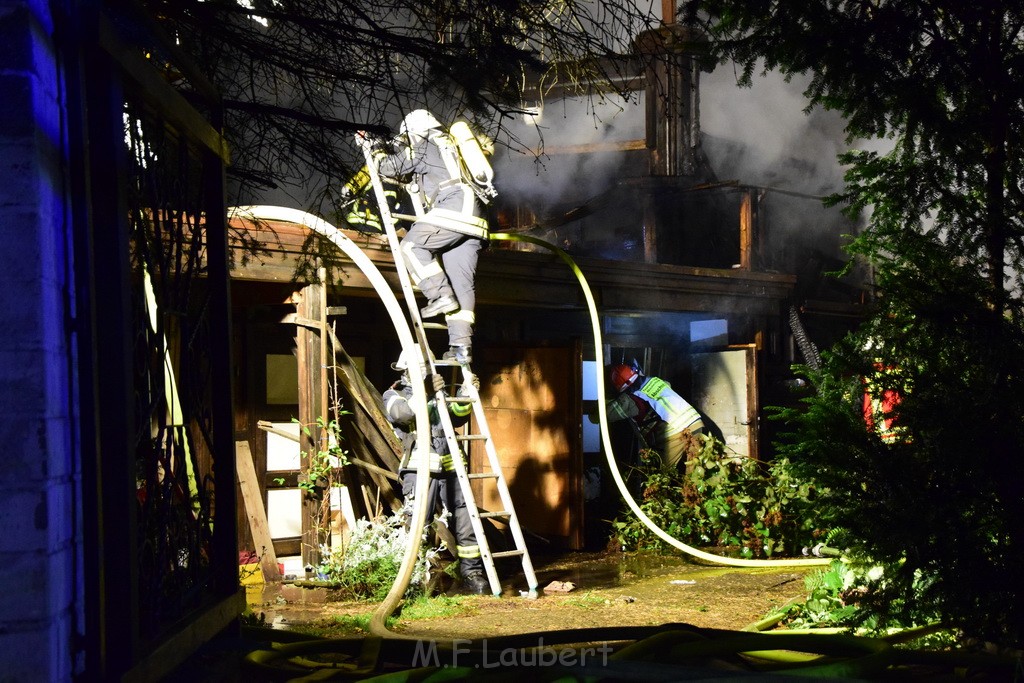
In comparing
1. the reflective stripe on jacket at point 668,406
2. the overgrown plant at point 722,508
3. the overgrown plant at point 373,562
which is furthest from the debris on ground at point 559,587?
the reflective stripe on jacket at point 668,406

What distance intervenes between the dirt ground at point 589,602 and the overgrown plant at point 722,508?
20.9 inches

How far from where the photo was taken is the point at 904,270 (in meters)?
3.86

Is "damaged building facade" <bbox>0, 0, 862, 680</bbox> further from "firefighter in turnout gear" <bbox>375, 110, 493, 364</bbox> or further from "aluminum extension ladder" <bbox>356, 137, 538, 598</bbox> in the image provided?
"firefighter in turnout gear" <bbox>375, 110, 493, 364</bbox>

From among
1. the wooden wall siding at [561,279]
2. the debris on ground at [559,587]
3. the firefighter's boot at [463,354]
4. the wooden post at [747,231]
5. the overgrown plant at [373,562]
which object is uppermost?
the wooden post at [747,231]

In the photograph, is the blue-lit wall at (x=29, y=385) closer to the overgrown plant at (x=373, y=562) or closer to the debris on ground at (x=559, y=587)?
the overgrown plant at (x=373, y=562)

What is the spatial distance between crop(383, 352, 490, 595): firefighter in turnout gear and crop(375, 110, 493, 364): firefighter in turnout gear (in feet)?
1.52

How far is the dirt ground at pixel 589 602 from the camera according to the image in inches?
257

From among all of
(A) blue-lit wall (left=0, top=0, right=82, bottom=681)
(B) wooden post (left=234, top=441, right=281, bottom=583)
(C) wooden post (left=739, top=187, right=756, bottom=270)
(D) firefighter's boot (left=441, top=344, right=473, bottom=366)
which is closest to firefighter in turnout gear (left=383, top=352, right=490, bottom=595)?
(D) firefighter's boot (left=441, top=344, right=473, bottom=366)

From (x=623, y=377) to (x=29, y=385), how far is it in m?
9.55

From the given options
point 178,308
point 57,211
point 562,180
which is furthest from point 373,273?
point 562,180

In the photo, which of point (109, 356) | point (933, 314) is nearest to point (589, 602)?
point (933, 314)

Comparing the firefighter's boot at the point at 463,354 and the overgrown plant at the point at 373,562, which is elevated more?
the firefighter's boot at the point at 463,354

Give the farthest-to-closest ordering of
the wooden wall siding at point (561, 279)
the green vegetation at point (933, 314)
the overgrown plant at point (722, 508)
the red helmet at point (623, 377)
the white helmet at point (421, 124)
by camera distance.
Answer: the red helmet at point (623, 377)
the overgrown plant at point (722, 508)
the wooden wall siding at point (561, 279)
the white helmet at point (421, 124)
the green vegetation at point (933, 314)

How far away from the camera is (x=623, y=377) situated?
447 inches
